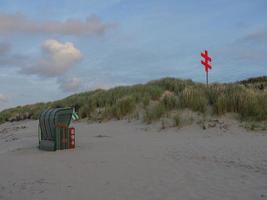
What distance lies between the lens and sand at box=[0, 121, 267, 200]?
6.23 m

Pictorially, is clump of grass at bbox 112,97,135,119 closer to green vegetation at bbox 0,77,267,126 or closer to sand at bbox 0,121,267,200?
green vegetation at bbox 0,77,267,126

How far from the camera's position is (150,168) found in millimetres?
7824

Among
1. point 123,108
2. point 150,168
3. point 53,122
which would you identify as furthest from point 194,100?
point 150,168

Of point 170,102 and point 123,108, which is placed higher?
point 170,102

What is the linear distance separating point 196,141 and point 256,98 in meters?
→ 3.72

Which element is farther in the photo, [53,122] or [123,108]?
[123,108]

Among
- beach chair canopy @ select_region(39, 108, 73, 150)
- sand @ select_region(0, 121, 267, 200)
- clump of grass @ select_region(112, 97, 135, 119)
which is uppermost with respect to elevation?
clump of grass @ select_region(112, 97, 135, 119)

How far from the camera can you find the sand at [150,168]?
20.5ft

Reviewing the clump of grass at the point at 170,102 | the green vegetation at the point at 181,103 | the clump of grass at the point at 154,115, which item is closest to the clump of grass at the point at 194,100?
the green vegetation at the point at 181,103

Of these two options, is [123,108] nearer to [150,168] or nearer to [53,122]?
[53,122]

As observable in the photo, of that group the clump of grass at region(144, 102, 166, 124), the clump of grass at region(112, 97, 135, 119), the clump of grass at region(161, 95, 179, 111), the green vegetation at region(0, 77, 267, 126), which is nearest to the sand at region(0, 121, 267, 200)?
the green vegetation at region(0, 77, 267, 126)

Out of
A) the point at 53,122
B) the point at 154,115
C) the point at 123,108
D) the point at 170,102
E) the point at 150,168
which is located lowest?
the point at 150,168

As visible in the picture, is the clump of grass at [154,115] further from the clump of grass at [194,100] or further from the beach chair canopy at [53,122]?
the beach chair canopy at [53,122]

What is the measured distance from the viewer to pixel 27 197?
6461mm
